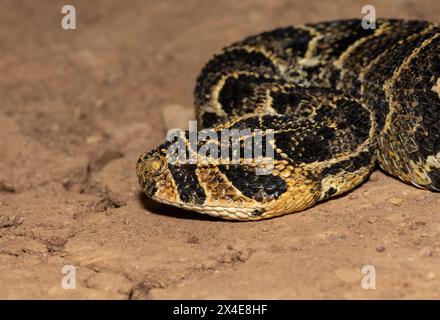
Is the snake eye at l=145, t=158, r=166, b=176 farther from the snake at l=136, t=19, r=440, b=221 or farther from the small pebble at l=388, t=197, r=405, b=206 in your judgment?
the small pebble at l=388, t=197, r=405, b=206

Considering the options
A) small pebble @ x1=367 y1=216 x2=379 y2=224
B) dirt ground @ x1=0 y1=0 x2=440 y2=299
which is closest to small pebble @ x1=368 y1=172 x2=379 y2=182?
dirt ground @ x1=0 y1=0 x2=440 y2=299

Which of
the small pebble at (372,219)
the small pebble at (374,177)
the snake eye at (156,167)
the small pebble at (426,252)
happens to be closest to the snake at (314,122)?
the snake eye at (156,167)

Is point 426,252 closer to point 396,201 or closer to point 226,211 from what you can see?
point 396,201

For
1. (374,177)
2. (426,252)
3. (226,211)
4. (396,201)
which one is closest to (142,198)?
(226,211)

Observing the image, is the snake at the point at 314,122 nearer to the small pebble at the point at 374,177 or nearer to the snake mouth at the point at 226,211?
the snake mouth at the point at 226,211
